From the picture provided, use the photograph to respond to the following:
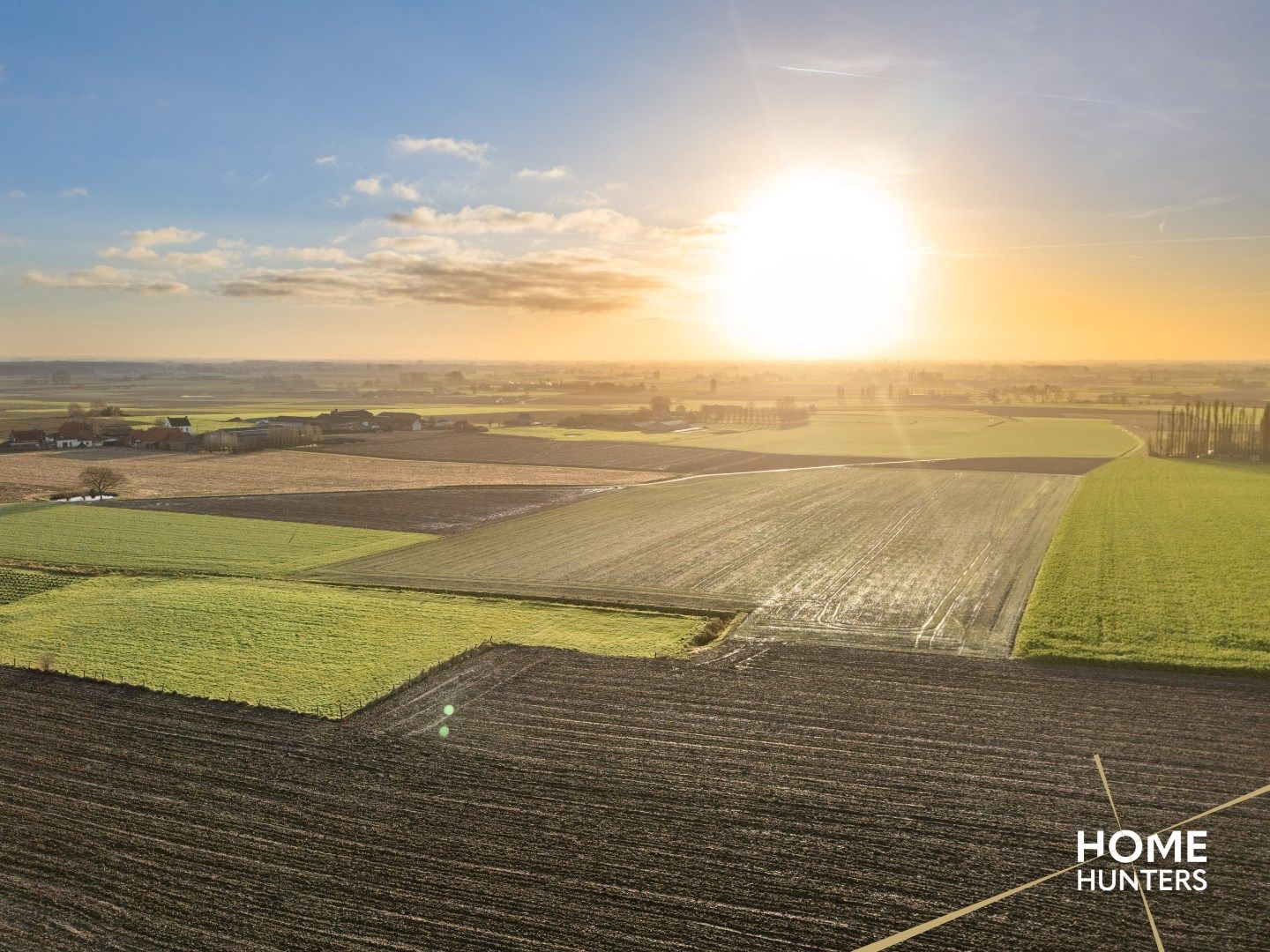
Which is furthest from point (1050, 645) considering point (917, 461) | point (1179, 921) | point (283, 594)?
→ point (917, 461)

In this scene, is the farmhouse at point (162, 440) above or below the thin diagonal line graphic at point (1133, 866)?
above

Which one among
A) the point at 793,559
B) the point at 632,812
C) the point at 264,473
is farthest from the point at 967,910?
the point at 264,473

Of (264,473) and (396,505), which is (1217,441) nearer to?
(396,505)

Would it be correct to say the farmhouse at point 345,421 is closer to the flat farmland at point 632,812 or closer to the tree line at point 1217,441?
the flat farmland at point 632,812

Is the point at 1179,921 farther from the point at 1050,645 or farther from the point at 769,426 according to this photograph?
the point at 769,426

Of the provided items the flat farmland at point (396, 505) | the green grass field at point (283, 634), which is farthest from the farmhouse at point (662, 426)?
the green grass field at point (283, 634)

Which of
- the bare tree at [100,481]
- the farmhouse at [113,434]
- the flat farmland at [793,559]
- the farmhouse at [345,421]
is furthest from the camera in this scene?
the farmhouse at [345,421]

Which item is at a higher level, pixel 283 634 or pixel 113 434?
pixel 113 434
